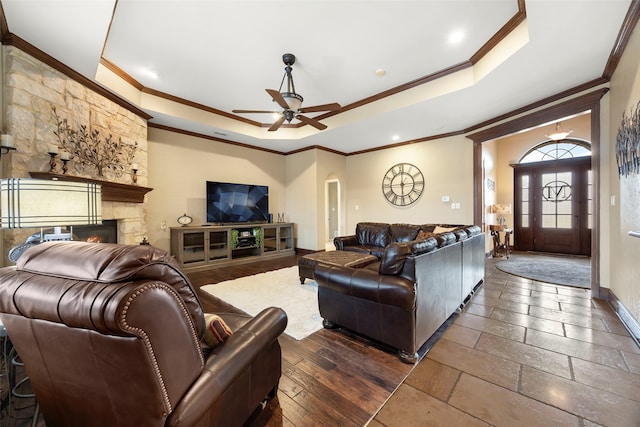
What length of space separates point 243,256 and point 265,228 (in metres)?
0.78

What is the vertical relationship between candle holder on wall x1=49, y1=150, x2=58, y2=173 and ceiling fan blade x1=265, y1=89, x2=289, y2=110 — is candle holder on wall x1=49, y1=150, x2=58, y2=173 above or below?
below

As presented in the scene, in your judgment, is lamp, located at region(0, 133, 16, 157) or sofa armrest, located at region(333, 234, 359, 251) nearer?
lamp, located at region(0, 133, 16, 157)

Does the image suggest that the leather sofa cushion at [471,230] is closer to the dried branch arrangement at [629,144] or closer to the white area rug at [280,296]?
the dried branch arrangement at [629,144]

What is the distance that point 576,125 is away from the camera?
18.0ft

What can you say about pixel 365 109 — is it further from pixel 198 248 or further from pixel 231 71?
pixel 198 248

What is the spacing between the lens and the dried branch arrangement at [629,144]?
203 centimetres

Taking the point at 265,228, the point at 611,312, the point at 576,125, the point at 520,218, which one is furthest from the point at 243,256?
the point at 576,125

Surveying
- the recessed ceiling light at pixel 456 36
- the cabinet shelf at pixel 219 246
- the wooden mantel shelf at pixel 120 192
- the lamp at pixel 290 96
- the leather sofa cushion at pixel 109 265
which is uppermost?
the recessed ceiling light at pixel 456 36

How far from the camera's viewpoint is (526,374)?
1.69 m

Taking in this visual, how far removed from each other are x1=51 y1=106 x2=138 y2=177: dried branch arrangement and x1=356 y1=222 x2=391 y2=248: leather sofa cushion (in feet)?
13.0

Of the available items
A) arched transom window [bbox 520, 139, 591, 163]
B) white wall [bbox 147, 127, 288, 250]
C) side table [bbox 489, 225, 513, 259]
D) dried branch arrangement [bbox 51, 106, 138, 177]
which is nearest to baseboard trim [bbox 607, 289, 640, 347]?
side table [bbox 489, 225, 513, 259]

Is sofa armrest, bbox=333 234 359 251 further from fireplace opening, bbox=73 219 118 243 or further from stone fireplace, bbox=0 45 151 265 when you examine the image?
fireplace opening, bbox=73 219 118 243

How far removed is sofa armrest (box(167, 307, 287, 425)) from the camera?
799mm

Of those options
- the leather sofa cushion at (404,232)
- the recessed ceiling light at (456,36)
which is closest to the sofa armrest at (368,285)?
the leather sofa cushion at (404,232)
